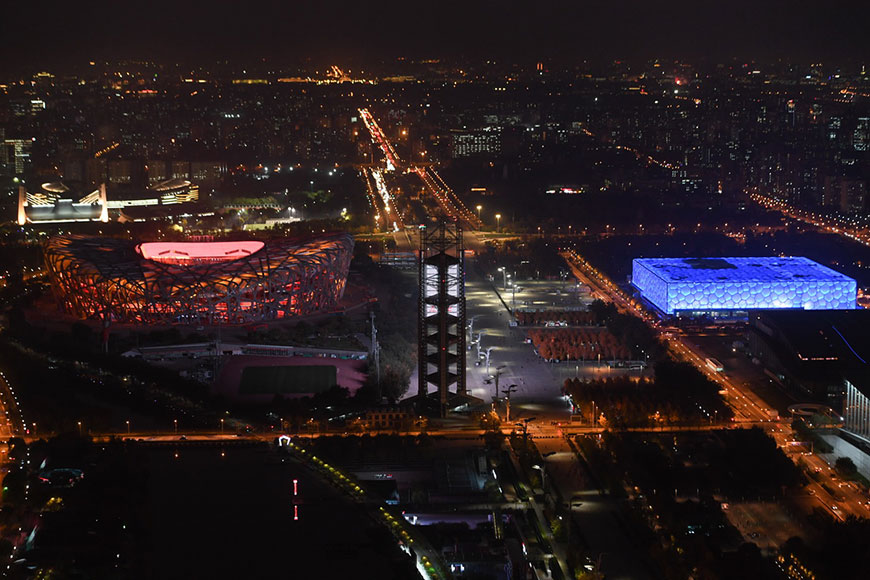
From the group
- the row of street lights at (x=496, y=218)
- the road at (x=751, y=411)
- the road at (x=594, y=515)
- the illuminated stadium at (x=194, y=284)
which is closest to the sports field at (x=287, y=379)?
the illuminated stadium at (x=194, y=284)

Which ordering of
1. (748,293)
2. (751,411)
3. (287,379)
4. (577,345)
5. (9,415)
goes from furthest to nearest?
(748,293)
(577,345)
(287,379)
(751,411)
(9,415)

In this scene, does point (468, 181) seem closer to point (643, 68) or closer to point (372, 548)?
point (372, 548)

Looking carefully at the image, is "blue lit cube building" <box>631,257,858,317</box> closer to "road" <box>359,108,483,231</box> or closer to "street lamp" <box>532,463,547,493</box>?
"road" <box>359,108,483,231</box>

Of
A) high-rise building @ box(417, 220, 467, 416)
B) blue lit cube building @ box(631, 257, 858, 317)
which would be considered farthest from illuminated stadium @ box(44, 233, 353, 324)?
blue lit cube building @ box(631, 257, 858, 317)

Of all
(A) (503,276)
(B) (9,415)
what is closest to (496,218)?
(A) (503,276)

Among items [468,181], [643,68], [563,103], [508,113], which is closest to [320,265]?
[468,181]

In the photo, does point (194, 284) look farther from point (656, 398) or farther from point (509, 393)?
point (656, 398)
